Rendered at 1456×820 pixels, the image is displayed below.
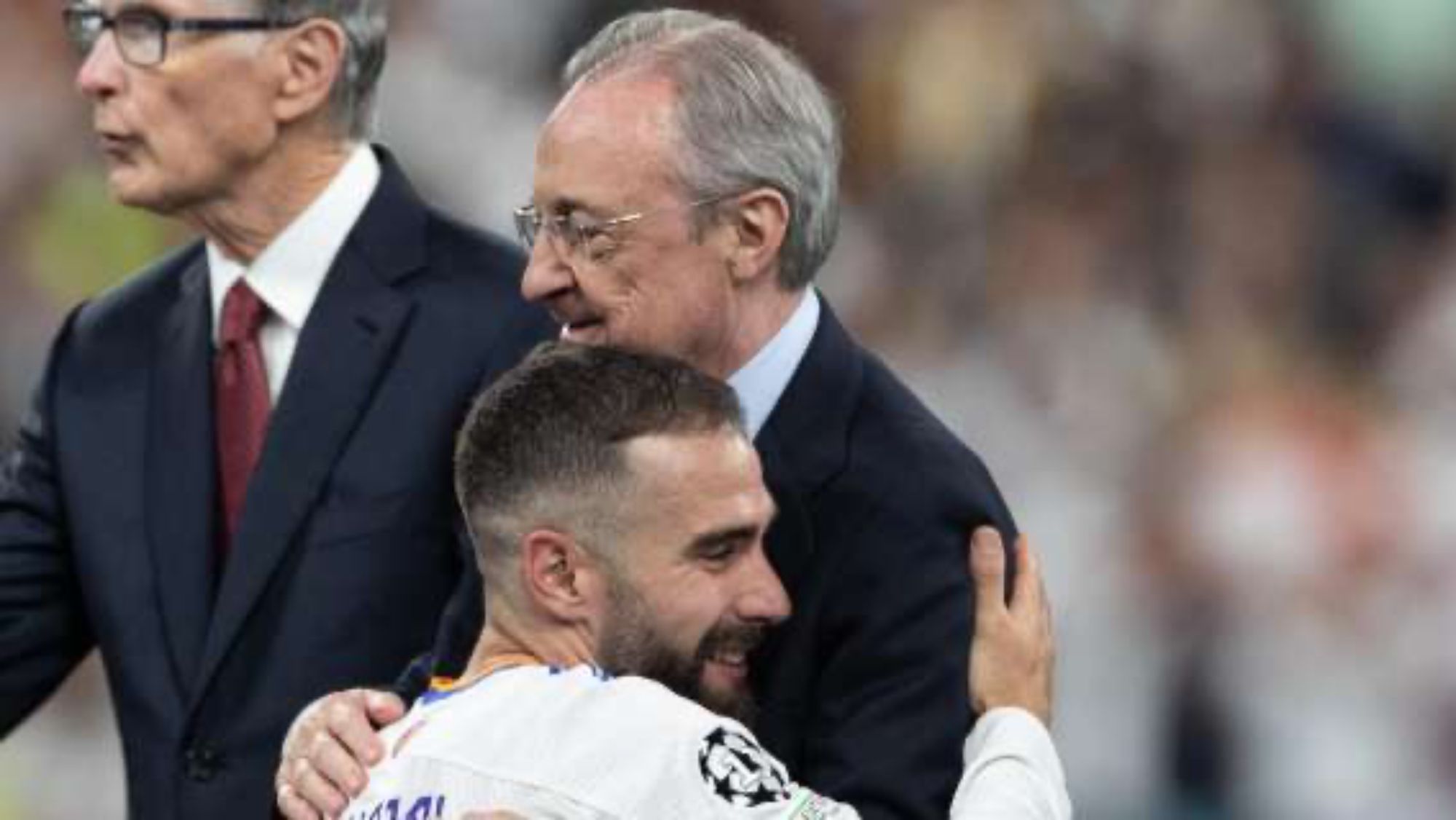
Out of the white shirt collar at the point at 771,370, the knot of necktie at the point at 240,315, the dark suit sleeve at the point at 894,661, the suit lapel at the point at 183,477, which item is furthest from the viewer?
the knot of necktie at the point at 240,315

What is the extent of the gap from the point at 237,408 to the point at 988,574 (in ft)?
4.04

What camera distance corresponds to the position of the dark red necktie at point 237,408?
14.6 ft

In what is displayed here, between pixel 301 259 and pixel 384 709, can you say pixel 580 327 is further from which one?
pixel 301 259

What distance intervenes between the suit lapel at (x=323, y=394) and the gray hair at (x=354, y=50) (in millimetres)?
159

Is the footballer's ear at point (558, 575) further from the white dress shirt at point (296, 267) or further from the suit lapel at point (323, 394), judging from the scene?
the white dress shirt at point (296, 267)

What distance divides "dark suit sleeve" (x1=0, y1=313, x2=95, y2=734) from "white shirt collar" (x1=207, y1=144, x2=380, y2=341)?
286mm

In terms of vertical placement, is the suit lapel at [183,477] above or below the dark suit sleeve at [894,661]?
below

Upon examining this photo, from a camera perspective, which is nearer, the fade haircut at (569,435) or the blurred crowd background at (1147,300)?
the fade haircut at (569,435)

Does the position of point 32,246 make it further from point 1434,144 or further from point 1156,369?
point 1434,144

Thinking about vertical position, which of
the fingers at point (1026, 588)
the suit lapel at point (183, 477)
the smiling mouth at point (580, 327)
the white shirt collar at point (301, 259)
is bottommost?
the suit lapel at point (183, 477)

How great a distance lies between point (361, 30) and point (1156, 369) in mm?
4240

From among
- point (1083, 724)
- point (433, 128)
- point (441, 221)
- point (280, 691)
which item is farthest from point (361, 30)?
point (433, 128)

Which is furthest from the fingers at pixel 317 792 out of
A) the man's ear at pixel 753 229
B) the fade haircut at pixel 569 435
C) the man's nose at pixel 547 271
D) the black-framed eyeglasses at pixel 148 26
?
the black-framed eyeglasses at pixel 148 26

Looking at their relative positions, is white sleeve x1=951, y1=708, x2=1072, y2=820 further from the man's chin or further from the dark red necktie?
the dark red necktie
